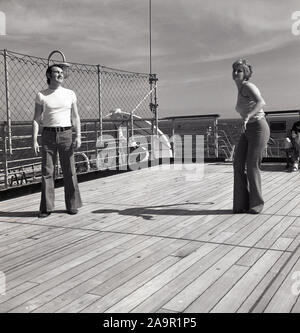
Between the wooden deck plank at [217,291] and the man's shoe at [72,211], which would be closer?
the wooden deck plank at [217,291]

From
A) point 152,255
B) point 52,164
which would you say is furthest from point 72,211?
point 152,255

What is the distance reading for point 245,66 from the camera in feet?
14.1

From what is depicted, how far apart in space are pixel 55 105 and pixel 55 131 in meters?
0.25

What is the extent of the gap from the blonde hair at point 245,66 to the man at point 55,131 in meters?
1.57

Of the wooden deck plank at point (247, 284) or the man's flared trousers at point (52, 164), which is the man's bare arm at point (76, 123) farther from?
the wooden deck plank at point (247, 284)

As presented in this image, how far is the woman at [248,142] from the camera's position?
4.25 meters

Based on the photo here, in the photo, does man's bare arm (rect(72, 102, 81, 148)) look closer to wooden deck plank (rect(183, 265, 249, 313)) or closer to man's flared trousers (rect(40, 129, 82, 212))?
man's flared trousers (rect(40, 129, 82, 212))

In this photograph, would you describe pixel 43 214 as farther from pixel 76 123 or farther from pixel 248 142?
pixel 248 142

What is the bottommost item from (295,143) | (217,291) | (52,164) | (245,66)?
(217,291)

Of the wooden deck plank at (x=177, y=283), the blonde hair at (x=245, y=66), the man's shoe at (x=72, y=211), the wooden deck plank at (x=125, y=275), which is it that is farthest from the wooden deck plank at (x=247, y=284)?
the man's shoe at (x=72, y=211)

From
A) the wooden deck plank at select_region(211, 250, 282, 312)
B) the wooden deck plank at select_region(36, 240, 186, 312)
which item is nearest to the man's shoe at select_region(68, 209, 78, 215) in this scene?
the wooden deck plank at select_region(36, 240, 186, 312)

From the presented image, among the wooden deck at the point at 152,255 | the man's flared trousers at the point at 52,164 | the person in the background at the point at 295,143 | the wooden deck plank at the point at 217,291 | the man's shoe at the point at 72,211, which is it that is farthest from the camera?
the person in the background at the point at 295,143
